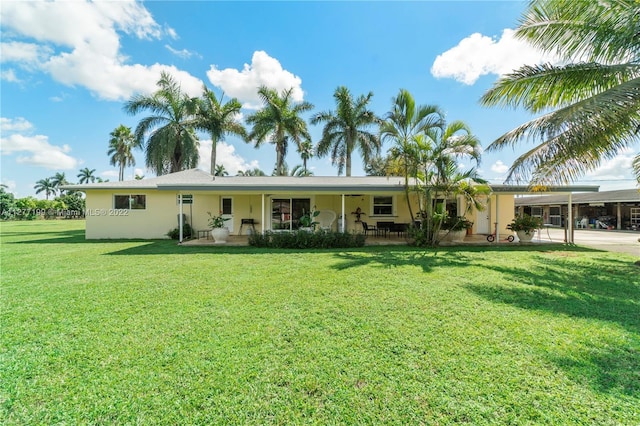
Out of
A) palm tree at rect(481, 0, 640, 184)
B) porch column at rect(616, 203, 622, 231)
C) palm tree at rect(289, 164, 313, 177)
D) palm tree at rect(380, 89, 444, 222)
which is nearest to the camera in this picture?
palm tree at rect(481, 0, 640, 184)

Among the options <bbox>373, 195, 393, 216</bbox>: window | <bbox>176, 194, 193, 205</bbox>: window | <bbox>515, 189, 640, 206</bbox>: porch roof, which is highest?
<bbox>515, 189, 640, 206</bbox>: porch roof

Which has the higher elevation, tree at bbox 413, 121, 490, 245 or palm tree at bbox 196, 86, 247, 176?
palm tree at bbox 196, 86, 247, 176

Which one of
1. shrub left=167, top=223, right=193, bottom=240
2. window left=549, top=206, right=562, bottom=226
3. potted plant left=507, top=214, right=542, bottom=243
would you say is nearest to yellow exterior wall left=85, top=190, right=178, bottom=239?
shrub left=167, top=223, right=193, bottom=240

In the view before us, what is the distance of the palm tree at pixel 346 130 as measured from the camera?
2000 cm

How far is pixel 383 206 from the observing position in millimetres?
14719

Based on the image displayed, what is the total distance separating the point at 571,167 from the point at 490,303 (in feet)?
22.0

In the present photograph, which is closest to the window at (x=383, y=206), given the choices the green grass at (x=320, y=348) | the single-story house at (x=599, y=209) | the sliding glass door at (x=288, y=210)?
the sliding glass door at (x=288, y=210)

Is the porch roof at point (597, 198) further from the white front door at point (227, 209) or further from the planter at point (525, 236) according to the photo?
the white front door at point (227, 209)

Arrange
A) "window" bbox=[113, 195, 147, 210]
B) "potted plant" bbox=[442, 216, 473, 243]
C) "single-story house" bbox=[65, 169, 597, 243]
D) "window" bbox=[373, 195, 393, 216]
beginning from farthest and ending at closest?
"window" bbox=[373, 195, 393, 216] < "window" bbox=[113, 195, 147, 210] < "single-story house" bbox=[65, 169, 597, 243] < "potted plant" bbox=[442, 216, 473, 243]

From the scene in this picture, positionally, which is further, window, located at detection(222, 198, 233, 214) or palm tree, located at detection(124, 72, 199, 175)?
palm tree, located at detection(124, 72, 199, 175)

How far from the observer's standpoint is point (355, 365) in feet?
9.39

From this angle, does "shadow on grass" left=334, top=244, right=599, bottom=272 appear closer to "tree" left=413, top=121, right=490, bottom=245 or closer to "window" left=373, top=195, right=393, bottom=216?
"tree" left=413, top=121, right=490, bottom=245

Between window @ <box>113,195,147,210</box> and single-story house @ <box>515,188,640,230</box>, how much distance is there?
26.3 m

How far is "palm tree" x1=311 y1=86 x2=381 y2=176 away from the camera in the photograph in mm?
20000
